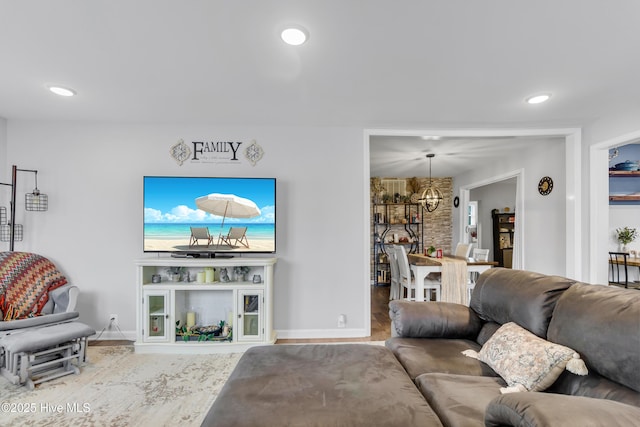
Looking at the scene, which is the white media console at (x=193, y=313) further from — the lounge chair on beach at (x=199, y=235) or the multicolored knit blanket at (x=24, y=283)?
the multicolored knit blanket at (x=24, y=283)

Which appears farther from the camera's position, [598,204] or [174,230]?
[598,204]

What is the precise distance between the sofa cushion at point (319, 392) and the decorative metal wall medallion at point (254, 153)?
2.16 meters

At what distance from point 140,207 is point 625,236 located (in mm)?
6211

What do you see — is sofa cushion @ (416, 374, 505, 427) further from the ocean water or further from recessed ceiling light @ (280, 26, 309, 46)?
the ocean water

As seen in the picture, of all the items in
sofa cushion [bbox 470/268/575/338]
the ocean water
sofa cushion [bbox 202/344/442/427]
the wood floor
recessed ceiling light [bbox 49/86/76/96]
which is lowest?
the wood floor

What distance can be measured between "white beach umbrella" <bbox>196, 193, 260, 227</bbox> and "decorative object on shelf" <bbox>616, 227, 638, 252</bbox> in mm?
4904

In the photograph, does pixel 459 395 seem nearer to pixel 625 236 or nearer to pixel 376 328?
pixel 376 328

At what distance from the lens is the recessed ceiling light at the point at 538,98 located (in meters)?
2.62

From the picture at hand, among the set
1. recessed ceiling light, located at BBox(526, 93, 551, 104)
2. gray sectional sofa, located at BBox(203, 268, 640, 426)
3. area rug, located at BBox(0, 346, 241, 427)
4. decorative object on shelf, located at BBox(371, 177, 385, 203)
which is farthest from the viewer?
decorative object on shelf, located at BBox(371, 177, 385, 203)

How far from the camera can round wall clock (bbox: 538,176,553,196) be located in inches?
157

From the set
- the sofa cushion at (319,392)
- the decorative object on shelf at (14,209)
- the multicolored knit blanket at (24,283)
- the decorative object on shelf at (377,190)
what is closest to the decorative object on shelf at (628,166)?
the decorative object on shelf at (377,190)

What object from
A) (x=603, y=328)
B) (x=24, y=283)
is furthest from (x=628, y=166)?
(x=24, y=283)

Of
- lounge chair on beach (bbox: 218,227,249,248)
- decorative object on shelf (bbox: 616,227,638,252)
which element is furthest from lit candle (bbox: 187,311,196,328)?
decorative object on shelf (bbox: 616,227,638,252)

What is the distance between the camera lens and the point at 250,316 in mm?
3078
